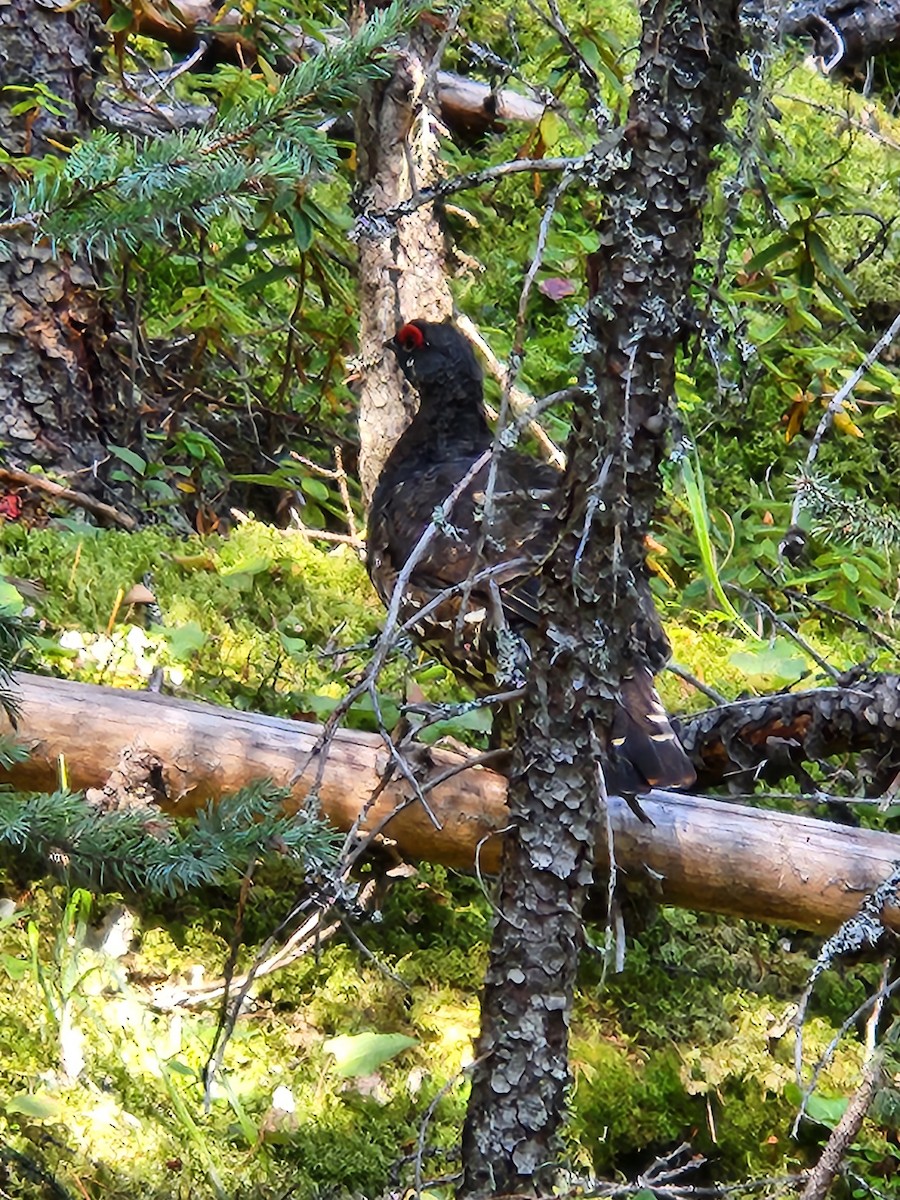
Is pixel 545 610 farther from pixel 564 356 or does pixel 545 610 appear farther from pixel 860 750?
pixel 564 356

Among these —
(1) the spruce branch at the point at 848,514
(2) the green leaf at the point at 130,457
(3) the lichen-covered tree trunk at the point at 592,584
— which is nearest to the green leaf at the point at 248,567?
(2) the green leaf at the point at 130,457

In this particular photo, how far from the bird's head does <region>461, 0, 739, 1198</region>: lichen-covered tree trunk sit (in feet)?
8.16

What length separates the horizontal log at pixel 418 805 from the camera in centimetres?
339

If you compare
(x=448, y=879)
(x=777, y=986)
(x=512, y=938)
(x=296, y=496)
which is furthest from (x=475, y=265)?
(x=512, y=938)

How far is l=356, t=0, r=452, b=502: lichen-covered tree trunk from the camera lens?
4.73m

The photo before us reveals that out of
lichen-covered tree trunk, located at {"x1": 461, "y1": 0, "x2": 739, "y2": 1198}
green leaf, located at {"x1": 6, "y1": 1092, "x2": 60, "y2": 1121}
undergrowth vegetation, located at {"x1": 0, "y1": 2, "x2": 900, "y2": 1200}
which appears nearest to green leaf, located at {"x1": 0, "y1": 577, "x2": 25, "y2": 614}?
undergrowth vegetation, located at {"x1": 0, "y1": 2, "x2": 900, "y2": 1200}

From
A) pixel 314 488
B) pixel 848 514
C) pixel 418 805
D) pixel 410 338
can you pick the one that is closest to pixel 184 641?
pixel 418 805

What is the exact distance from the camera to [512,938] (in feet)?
8.25

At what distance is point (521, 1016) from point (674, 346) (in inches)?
49.6

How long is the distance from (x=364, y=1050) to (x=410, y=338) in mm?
A: 2479

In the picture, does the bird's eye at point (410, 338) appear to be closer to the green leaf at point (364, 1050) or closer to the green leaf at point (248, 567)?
the green leaf at point (248, 567)

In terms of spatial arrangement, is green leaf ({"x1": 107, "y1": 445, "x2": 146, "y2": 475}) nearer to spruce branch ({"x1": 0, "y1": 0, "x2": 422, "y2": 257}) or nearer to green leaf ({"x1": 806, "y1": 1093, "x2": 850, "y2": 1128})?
green leaf ({"x1": 806, "y1": 1093, "x2": 850, "y2": 1128})

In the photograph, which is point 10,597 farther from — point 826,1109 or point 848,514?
point 826,1109

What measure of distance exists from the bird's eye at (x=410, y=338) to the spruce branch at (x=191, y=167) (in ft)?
9.34
